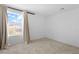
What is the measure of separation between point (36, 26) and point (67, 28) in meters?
0.75

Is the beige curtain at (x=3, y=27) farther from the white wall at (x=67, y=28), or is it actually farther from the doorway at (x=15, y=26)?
the white wall at (x=67, y=28)

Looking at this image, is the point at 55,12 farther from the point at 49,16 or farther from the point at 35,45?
the point at 35,45

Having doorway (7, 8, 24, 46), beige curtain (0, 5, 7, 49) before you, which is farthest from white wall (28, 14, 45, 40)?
beige curtain (0, 5, 7, 49)

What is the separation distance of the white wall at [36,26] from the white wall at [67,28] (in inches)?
9.5

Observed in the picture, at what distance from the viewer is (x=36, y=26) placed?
1.64 m

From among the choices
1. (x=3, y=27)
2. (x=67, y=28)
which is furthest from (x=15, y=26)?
(x=67, y=28)

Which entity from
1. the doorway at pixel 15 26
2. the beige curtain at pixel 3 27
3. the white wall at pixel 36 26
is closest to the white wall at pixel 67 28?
the white wall at pixel 36 26

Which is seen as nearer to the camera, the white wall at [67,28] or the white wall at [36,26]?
the white wall at [36,26]

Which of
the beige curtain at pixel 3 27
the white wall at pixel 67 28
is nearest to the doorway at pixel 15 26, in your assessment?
the beige curtain at pixel 3 27

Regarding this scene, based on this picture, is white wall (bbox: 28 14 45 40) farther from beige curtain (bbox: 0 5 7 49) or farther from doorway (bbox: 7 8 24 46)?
beige curtain (bbox: 0 5 7 49)

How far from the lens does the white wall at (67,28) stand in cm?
179

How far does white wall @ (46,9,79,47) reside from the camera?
1.79 metres
